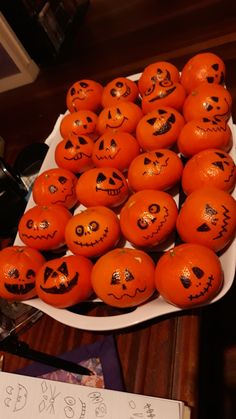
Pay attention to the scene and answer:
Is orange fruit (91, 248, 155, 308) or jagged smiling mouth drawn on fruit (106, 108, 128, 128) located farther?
jagged smiling mouth drawn on fruit (106, 108, 128, 128)

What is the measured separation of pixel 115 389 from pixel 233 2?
130cm

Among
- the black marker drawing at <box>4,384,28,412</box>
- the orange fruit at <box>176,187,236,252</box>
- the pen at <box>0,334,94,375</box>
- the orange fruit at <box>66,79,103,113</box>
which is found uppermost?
the orange fruit at <box>66,79,103,113</box>

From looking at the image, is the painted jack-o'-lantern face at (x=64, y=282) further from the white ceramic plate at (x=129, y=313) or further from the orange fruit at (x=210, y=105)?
the orange fruit at (x=210, y=105)

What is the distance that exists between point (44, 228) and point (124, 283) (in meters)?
0.19

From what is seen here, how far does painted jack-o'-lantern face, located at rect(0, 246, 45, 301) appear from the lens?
59 cm

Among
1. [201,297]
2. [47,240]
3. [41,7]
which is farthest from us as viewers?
Result: [41,7]

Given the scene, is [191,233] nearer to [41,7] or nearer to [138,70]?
[138,70]

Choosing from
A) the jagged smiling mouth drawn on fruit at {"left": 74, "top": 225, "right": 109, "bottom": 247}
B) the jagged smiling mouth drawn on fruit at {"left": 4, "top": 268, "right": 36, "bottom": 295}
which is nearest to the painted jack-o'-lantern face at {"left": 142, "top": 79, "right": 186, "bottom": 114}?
the jagged smiling mouth drawn on fruit at {"left": 74, "top": 225, "right": 109, "bottom": 247}

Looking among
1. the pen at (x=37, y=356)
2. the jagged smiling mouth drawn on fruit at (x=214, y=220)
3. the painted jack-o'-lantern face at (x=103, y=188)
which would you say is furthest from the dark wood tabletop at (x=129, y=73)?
the painted jack-o'-lantern face at (x=103, y=188)

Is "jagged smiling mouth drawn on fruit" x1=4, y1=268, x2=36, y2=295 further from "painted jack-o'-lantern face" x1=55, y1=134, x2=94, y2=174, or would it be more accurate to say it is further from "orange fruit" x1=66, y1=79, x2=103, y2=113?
"orange fruit" x1=66, y1=79, x2=103, y2=113

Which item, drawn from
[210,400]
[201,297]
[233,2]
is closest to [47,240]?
[201,297]

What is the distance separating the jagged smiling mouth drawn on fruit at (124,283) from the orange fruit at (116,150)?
9.7 inches

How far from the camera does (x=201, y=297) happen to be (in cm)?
49

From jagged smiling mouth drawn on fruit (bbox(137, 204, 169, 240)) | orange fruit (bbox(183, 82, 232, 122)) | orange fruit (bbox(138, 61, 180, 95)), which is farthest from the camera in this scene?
orange fruit (bbox(138, 61, 180, 95))
